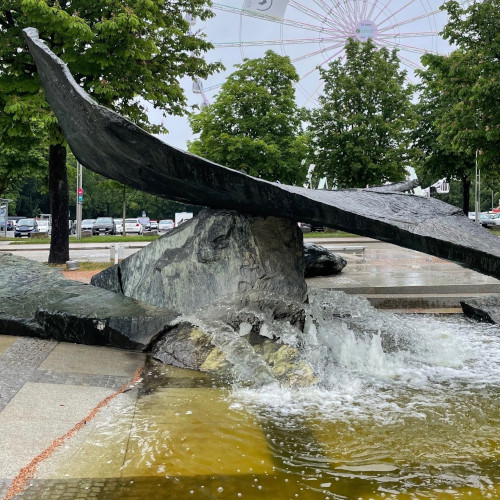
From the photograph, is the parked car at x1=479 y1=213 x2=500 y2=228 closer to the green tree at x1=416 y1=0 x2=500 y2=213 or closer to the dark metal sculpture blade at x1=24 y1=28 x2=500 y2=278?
the green tree at x1=416 y1=0 x2=500 y2=213

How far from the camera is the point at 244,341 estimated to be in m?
4.69

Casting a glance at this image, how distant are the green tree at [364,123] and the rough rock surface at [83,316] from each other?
1029 inches

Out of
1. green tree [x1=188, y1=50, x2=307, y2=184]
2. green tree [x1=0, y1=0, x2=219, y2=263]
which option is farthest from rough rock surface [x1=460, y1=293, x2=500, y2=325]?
Answer: green tree [x1=188, y1=50, x2=307, y2=184]

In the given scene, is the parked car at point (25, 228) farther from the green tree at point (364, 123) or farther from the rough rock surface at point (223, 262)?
the rough rock surface at point (223, 262)

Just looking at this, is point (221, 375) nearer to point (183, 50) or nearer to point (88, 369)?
point (88, 369)

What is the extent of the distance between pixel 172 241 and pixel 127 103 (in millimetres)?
9844

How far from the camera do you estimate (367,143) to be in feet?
100

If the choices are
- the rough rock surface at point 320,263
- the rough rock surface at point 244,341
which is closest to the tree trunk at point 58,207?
the rough rock surface at point 320,263

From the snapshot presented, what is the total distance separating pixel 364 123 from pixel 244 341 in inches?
1104

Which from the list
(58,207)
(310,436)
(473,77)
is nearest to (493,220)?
(473,77)

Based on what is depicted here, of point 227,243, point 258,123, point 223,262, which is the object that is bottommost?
point 223,262

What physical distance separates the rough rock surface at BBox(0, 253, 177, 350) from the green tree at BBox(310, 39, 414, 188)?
2614 cm

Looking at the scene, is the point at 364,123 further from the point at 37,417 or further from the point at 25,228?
the point at 37,417

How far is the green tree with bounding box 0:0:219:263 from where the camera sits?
37.8ft
